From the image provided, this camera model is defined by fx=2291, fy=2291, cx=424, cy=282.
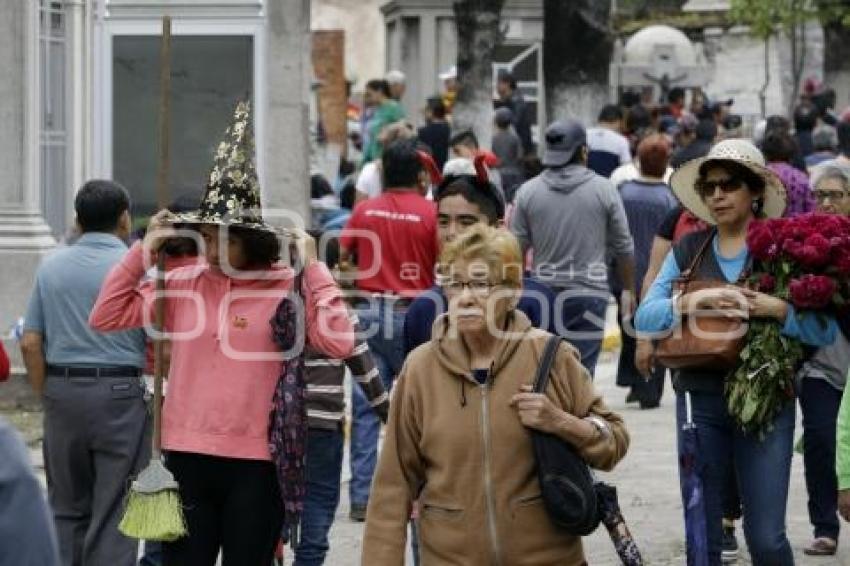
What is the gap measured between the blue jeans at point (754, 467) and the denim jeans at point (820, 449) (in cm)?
153

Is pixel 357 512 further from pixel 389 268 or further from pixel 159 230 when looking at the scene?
pixel 159 230

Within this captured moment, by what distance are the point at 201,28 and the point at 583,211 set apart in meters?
4.75

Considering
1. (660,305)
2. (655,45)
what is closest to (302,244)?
(660,305)

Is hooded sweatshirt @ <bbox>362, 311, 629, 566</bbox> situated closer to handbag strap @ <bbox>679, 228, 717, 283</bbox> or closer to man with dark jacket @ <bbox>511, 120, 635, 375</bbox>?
handbag strap @ <bbox>679, 228, 717, 283</bbox>

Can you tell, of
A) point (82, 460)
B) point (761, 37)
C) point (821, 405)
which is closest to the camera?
point (82, 460)

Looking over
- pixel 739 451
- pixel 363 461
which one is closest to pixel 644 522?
pixel 363 461

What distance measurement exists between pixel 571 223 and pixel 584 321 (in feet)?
1.76

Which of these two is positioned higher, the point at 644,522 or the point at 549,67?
the point at 549,67

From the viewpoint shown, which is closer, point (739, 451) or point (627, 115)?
point (739, 451)

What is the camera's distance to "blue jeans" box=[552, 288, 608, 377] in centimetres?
1199

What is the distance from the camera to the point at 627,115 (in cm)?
2212

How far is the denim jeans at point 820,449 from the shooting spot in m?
9.98

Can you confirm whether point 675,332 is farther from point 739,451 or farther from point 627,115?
point 627,115

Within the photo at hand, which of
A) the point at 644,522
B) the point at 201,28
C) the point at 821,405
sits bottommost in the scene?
the point at 644,522
